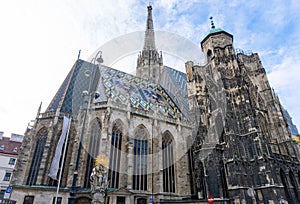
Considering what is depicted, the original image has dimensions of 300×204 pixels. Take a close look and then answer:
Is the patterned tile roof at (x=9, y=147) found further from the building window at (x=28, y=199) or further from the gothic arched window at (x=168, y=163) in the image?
the gothic arched window at (x=168, y=163)

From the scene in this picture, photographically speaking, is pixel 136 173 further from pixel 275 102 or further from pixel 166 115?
pixel 275 102

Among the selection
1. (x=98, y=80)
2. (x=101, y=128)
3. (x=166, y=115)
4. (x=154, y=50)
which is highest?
(x=154, y=50)

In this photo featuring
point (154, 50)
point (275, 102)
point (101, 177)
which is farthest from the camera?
point (154, 50)

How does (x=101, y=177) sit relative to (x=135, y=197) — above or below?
above

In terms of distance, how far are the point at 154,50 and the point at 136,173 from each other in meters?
25.9

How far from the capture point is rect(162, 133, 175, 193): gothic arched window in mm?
18770

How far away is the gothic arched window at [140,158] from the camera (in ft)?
58.0

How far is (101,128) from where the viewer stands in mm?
18031

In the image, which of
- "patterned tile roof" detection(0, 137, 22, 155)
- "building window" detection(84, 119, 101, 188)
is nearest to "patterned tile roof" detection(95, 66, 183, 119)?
"building window" detection(84, 119, 101, 188)

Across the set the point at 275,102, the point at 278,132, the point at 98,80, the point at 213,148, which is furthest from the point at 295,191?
the point at 98,80

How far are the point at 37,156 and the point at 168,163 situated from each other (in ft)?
38.9

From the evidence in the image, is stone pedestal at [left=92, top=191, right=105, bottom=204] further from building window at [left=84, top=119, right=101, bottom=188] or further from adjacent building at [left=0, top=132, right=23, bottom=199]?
adjacent building at [left=0, top=132, right=23, bottom=199]

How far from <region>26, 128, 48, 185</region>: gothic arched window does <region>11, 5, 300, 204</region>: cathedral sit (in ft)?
0.26

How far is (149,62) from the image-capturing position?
3603cm
